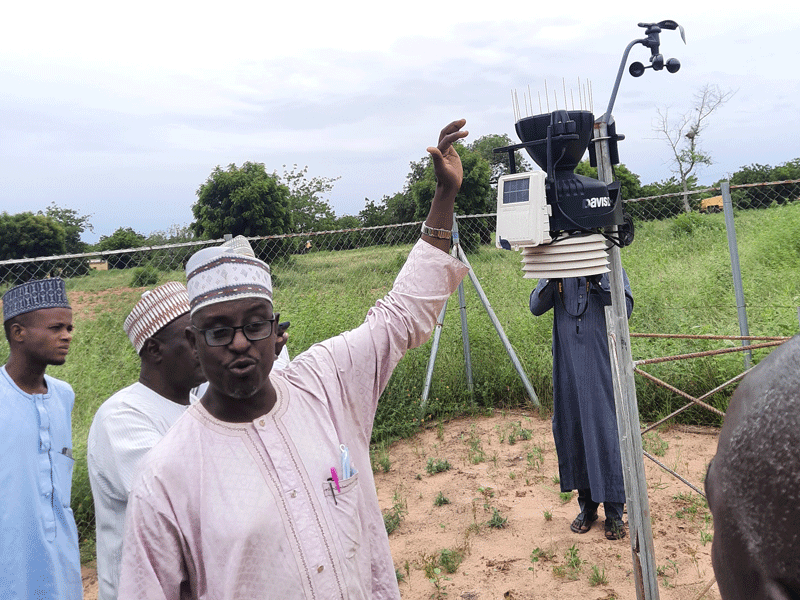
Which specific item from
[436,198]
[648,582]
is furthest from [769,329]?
[436,198]

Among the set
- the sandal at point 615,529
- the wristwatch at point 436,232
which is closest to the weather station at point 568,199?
the wristwatch at point 436,232

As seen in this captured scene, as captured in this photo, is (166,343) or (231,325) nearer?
(231,325)

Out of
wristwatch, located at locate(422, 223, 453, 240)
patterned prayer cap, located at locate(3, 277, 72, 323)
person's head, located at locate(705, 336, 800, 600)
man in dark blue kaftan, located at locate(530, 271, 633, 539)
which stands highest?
wristwatch, located at locate(422, 223, 453, 240)

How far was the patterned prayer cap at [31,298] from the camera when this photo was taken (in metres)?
2.92

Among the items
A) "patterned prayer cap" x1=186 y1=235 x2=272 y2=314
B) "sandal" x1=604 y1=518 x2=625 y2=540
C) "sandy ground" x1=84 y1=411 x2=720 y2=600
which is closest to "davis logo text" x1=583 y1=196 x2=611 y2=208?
"patterned prayer cap" x1=186 y1=235 x2=272 y2=314

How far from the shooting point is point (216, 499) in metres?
1.45

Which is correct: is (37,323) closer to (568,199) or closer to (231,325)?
(231,325)

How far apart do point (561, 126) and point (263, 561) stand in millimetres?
1647

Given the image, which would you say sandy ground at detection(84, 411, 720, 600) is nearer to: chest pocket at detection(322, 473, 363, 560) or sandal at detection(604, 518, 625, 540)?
sandal at detection(604, 518, 625, 540)

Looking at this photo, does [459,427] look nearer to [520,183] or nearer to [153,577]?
[520,183]

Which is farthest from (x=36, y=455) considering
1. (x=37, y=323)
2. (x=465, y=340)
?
(x=465, y=340)

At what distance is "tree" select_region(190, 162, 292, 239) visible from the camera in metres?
14.0

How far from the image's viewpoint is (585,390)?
4.05 m

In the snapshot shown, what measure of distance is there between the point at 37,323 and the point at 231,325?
5.97 feet
